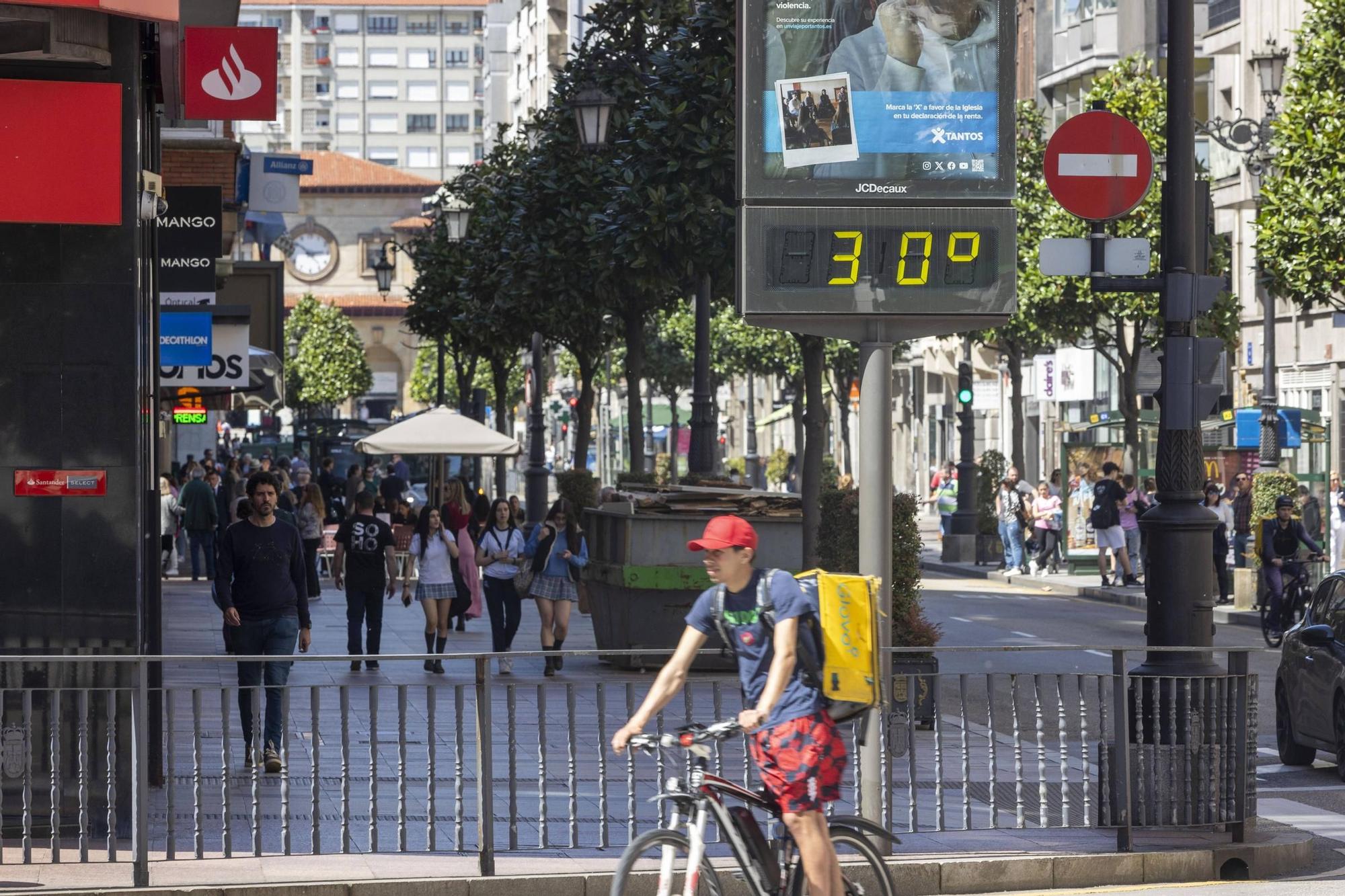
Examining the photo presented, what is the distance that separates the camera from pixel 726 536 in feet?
25.3

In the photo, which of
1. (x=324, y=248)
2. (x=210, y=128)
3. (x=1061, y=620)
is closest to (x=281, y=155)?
(x=210, y=128)

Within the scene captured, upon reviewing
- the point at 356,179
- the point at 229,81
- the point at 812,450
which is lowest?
the point at 812,450

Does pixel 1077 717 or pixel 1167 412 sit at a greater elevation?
pixel 1167 412

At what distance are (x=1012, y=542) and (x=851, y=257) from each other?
92.4ft

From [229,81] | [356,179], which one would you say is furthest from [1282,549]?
[356,179]

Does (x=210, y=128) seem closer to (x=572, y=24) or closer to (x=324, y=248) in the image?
(x=572, y=24)

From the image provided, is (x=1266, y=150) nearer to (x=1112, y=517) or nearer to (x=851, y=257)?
(x=1112, y=517)

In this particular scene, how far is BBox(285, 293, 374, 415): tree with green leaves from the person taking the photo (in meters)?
112

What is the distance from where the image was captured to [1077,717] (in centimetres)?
1027

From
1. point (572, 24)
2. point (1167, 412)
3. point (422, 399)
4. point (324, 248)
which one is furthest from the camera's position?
point (324, 248)

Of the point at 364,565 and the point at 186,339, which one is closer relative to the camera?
the point at 364,565

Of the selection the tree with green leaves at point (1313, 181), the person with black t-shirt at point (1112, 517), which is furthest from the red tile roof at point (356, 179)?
the tree with green leaves at point (1313, 181)

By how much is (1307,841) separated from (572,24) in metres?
101

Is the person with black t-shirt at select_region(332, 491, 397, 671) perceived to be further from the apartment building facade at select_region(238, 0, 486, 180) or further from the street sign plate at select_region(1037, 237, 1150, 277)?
the apartment building facade at select_region(238, 0, 486, 180)
